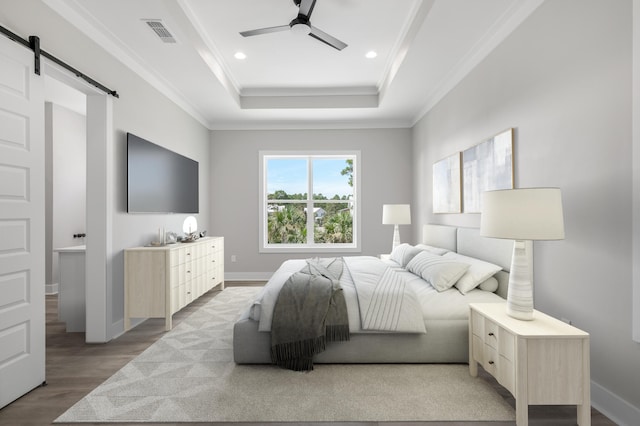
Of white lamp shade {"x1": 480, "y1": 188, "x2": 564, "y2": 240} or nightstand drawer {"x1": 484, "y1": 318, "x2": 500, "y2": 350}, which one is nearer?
white lamp shade {"x1": 480, "y1": 188, "x2": 564, "y2": 240}

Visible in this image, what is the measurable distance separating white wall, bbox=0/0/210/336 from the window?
5.75 ft

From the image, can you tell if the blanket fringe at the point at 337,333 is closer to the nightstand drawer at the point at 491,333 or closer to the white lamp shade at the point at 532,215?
the nightstand drawer at the point at 491,333

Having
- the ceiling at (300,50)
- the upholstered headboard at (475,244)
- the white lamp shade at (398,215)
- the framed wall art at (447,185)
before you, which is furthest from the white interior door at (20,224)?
the white lamp shade at (398,215)

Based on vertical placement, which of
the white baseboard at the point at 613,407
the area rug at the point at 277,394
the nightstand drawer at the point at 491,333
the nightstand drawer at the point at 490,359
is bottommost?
the area rug at the point at 277,394

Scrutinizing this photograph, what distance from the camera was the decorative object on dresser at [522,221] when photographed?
1.67 m

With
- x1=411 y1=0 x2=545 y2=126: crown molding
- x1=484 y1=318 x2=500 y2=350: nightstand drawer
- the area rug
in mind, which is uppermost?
x1=411 y1=0 x2=545 y2=126: crown molding

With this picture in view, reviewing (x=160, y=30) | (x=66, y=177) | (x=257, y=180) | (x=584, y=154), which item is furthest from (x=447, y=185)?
(x=66, y=177)

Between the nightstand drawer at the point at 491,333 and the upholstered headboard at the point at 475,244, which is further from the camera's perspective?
the upholstered headboard at the point at 475,244

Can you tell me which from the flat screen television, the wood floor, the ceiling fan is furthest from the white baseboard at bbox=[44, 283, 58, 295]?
the ceiling fan

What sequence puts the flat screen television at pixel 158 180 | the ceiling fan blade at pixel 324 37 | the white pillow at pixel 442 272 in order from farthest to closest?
1. the flat screen television at pixel 158 180
2. the ceiling fan blade at pixel 324 37
3. the white pillow at pixel 442 272

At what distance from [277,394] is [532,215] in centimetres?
181

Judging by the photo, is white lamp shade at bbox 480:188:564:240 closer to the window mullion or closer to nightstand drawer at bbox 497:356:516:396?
nightstand drawer at bbox 497:356:516:396

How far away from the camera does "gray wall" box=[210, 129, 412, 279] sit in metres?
5.70

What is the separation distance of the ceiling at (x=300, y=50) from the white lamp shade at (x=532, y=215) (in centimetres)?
163
